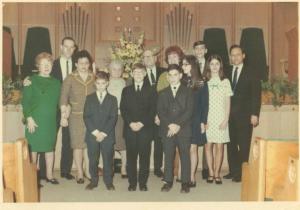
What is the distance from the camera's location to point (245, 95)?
410 centimetres

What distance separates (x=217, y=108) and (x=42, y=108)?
4.56ft

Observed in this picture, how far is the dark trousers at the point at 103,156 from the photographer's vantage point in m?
3.75

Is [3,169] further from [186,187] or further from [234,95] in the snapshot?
[234,95]

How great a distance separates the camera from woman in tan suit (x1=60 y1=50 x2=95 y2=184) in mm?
3916

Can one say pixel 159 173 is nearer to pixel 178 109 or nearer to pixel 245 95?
pixel 178 109

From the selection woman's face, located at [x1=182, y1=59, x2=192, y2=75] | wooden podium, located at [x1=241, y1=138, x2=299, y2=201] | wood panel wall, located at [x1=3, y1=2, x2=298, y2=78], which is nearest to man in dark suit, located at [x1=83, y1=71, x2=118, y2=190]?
woman's face, located at [x1=182, y1=59, x2=192, y2=75]

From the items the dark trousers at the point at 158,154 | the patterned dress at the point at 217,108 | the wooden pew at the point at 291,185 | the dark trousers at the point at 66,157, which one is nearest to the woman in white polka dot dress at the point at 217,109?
the patterned dress at the point at 217,108

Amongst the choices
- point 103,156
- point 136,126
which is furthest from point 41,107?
point 136,126

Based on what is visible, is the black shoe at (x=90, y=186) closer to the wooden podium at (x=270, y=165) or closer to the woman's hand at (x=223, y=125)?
the woman's hand at (x=223, y=125)

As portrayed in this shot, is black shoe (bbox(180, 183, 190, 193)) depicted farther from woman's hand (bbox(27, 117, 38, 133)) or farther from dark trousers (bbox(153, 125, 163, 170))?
woman's hand (bbox(27, 117, 38, 133))

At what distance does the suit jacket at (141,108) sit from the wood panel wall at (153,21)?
3967 millimetres

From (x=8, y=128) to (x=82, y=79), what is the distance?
93cm
